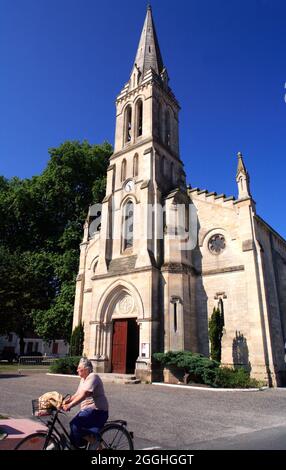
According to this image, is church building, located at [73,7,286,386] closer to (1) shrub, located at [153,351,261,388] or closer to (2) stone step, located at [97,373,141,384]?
(2) stone step, located at [97,373,141,384]

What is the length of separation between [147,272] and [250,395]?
8670 mm

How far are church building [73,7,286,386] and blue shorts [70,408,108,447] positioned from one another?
1380 centimetres

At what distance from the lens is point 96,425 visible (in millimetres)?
4543

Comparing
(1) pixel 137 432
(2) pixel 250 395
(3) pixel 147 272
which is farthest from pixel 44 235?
(1) pixel 137 432

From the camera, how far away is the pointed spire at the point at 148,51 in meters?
29.4

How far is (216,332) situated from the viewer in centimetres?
1839

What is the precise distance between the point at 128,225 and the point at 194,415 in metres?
16.0

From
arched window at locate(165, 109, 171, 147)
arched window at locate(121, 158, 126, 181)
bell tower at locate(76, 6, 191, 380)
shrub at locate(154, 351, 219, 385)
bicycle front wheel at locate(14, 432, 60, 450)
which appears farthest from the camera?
arched window at locate(165, 109, 171, 147)

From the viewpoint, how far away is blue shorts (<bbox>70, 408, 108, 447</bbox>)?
4.44 m

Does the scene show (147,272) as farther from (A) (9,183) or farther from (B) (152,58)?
(A) (9,183)

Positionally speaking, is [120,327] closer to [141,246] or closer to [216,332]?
[141,246]

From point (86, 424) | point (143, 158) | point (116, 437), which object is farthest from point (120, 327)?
point (86, 424)

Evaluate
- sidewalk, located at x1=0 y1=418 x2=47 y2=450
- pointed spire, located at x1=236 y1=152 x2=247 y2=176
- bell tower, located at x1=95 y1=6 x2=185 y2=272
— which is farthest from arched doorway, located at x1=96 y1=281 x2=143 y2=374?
sidewalk, located at x1=0 y1=418 x2=47 y2=450

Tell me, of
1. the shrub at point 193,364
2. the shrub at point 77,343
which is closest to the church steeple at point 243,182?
the shrub at point 193,364
